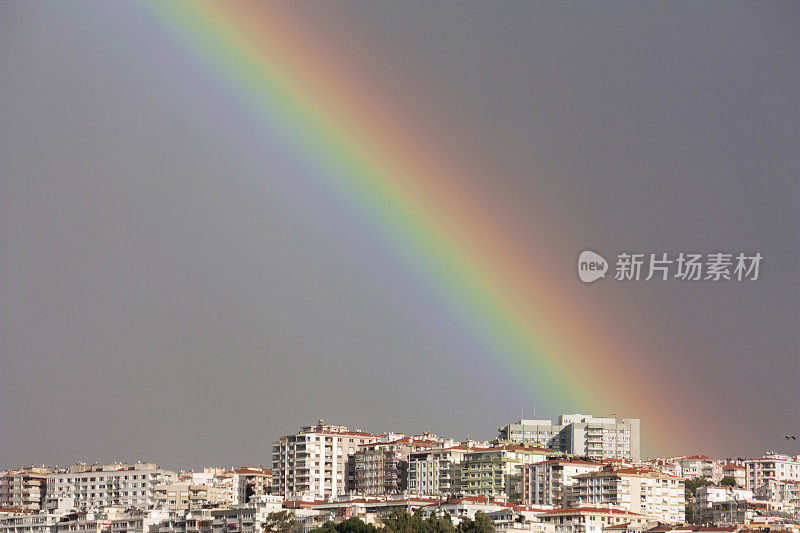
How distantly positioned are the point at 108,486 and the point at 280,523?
24.1 meters

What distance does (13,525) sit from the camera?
74812mm

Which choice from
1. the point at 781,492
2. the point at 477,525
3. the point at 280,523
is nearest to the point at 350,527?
the point at 477,525

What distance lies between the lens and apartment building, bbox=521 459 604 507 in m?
68.3

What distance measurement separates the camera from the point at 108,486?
83.7 metres

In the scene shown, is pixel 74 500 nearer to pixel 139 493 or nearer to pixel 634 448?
pixel 139 493

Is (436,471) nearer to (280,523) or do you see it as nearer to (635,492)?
(635,492)

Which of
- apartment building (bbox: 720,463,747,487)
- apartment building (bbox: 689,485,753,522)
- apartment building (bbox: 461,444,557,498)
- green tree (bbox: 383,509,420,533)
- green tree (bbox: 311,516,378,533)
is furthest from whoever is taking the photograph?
apartment building (bbox: 720,463,747,487)

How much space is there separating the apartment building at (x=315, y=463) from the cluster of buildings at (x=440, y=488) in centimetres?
7

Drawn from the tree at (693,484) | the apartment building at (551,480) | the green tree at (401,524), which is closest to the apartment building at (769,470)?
the tree at (693,484)

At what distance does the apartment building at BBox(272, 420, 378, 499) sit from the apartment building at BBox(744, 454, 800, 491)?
66.8 ft

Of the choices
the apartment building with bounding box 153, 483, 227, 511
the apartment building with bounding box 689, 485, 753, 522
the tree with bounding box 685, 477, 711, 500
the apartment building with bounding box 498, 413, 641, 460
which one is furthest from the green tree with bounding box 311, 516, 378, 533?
the apartment building with bounding box 498, 413, 641, 460

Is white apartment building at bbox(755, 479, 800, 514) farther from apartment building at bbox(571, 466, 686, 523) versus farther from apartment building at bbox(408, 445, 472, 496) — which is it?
apartment building at bbox(408, 445, 472, 496)

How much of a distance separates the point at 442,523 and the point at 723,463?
40043mm

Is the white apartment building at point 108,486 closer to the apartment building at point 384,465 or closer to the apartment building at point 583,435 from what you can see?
the apartment building at point 384,465
